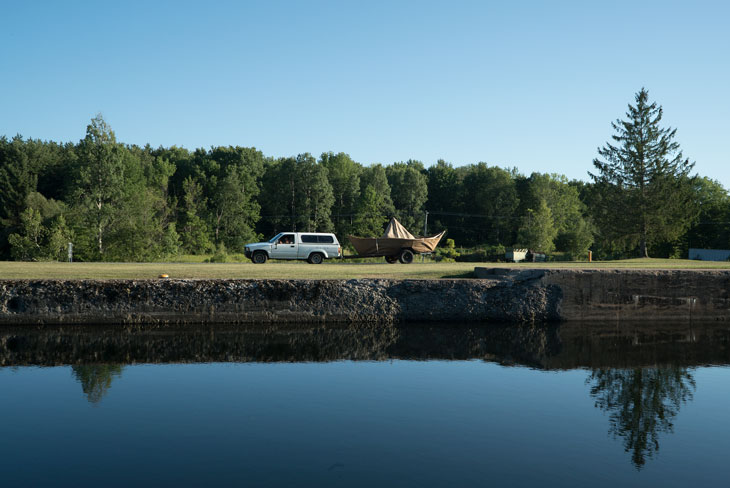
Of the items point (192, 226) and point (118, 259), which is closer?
point (118, 259)

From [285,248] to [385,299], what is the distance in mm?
13520

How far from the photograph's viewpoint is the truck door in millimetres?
28266

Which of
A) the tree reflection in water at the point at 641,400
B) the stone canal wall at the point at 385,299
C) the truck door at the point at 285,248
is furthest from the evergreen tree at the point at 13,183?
the tree reflection in water at the point at 641,400

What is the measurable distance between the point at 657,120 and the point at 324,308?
41.6 metres

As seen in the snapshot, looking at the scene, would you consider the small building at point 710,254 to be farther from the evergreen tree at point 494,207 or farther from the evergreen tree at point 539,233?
the evergreen tree at point 494,207

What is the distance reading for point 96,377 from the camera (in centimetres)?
928

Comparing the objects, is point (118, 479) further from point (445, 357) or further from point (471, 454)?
point (445, 357)

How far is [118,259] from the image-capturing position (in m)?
37.2

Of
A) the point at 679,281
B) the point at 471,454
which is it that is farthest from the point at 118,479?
the point at 679,281

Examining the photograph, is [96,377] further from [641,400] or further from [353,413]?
[641,400]

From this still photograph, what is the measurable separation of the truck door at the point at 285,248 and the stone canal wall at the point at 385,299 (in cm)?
1219

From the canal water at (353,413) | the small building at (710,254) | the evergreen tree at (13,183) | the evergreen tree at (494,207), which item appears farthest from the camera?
the evergreen tree at (494,207)

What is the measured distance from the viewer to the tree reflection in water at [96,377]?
8.36 m

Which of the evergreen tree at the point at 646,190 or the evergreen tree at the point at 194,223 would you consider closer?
the evergreen tree at the point at 646,190
